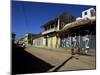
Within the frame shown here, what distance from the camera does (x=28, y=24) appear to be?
3359 mm

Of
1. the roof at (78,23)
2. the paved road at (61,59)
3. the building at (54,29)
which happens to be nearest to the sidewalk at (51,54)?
the paved road at (61,59)

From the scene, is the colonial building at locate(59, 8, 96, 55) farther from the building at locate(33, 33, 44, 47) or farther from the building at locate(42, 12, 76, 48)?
the building at locate(33, 33, 44, 47)

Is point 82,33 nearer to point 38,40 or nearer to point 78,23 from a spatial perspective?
point 78,23

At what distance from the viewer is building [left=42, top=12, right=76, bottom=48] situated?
11.4ft

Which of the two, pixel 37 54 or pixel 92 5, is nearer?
pixel 37 54

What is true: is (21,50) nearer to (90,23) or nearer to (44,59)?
(44,59)

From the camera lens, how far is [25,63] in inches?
131

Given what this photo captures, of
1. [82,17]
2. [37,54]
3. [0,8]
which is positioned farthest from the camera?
[82,17]

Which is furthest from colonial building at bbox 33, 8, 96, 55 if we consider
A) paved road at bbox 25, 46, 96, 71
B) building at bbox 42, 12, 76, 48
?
paved road at bbox 25, 46, 96, 71

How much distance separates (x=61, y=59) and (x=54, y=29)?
534 mm

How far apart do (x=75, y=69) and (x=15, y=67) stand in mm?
1062

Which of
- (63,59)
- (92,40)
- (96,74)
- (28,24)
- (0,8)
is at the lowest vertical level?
(96,74)

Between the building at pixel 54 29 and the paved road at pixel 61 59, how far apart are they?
122 millimetres

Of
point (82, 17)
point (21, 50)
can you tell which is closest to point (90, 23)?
point (82, 17)
